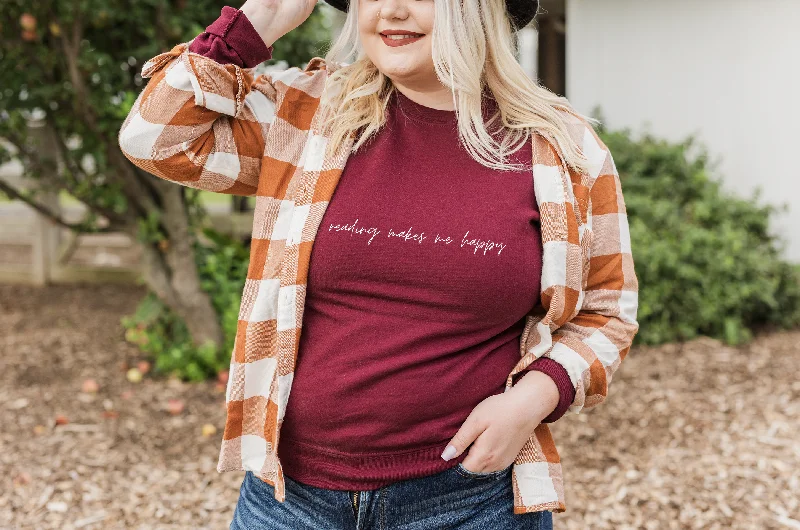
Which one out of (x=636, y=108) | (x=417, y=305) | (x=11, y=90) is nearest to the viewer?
(x=417, y=305)

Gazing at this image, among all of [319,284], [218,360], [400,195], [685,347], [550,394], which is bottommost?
[218,360]

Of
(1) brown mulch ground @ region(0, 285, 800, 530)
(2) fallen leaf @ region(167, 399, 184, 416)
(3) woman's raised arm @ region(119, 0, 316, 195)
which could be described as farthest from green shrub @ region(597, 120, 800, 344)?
(3) woman's raised arm @ region(119, 0, 316, 195)

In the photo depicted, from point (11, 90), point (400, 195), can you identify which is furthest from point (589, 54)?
point (400, 195)

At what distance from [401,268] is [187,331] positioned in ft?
12.2

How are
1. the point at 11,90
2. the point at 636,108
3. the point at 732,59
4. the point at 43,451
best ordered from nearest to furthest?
the point at 43,451
the point at 11,90
the point at 732,59
the point at 636,108

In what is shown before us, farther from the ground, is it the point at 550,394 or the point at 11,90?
the point at 550,394

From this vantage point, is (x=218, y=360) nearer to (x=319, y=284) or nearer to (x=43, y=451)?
(x=43, y=451)

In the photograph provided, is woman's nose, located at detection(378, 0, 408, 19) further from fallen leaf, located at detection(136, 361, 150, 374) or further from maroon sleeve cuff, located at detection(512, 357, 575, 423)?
fallen leaf, located at detection(136, 361, 150, 374)

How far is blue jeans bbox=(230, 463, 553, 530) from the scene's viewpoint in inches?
59.5

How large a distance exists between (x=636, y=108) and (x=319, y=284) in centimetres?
628

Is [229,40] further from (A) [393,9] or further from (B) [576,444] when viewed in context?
(B) [576,444]

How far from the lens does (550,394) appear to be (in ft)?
5.09

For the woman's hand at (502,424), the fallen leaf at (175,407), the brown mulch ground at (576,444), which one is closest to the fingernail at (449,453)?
the woman's hand at (502,424)

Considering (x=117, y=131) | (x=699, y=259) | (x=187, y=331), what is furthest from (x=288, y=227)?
(x=699, y=259)
